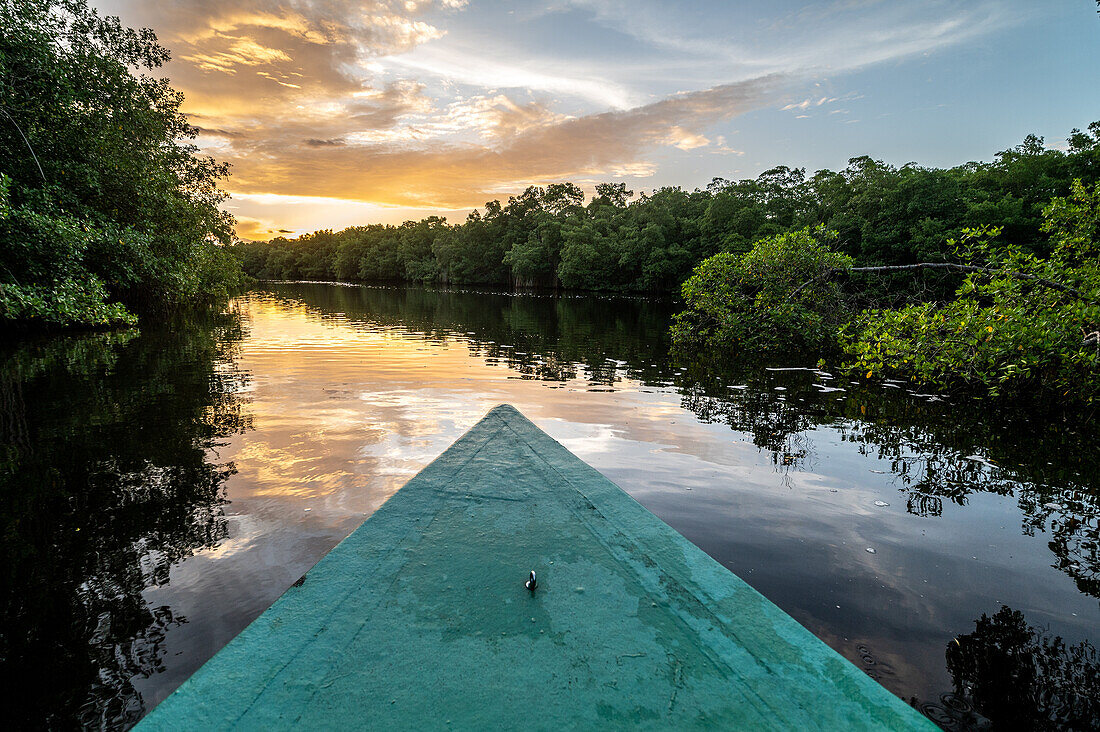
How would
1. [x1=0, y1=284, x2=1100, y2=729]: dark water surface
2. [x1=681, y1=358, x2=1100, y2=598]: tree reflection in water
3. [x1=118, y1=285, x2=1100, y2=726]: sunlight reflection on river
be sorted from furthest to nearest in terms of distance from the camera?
[x1=681, y1=358, x2=1100, y2=598]: tree reflection in water < [x1=118, y1=285, x2=1100, y2=726]: sunlight reflection on river < [x1=0, y1=284, x2=1100, y2=729]: dark water surface

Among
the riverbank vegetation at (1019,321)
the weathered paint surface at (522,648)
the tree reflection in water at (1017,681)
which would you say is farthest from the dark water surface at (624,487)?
the weathered paint surface at (522,648)

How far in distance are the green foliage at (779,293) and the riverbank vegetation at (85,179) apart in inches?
663

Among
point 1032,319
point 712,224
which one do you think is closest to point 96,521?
point 1032,319

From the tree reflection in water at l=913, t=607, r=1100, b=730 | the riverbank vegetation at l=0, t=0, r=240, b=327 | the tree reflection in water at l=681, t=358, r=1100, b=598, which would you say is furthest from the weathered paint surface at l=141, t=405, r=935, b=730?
the riverbank vegetation at l=0, t=0, r=240, b=327

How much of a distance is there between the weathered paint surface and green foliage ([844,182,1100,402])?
27.0 ft

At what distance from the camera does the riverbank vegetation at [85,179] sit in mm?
10922

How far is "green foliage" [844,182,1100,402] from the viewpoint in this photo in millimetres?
8055

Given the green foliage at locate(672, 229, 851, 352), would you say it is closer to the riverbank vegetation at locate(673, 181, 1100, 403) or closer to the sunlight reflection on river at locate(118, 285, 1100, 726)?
the riverbank vegetation at locate(673, 181, 1100, 403)

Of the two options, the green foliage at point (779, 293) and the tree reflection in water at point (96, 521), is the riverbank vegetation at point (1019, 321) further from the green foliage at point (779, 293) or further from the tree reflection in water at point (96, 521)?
the tree reflection in water at point (96, 521)

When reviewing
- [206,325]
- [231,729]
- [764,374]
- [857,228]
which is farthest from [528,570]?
[857,228]

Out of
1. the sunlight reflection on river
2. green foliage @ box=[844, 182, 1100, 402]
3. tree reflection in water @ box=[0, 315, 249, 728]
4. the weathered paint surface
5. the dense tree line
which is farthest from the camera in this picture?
the dense tree line

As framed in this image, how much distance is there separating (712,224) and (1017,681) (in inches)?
2151

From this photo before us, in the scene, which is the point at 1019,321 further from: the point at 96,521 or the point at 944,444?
the point at 96,521

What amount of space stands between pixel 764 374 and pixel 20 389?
1718cm
